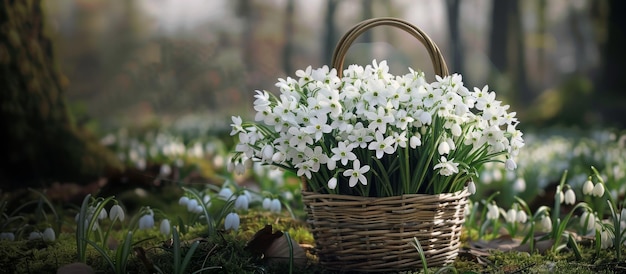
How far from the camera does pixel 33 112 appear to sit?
136 inches

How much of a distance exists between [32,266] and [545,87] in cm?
984

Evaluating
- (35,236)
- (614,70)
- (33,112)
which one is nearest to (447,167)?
(35,236)

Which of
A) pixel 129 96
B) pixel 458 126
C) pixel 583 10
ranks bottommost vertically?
pixel 129 96

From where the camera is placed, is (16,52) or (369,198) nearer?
(369,198)

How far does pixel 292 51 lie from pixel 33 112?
9092 millimetres

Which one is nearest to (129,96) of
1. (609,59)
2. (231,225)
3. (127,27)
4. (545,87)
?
(127,27)

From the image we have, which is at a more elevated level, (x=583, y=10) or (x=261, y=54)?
(x=583, y=10)

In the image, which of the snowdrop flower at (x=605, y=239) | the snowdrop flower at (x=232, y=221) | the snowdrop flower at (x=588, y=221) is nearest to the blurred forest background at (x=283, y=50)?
the snowdrop flower at (x=588, y=221)

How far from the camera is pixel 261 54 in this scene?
12.4m

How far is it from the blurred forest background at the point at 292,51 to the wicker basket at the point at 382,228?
6494 mm

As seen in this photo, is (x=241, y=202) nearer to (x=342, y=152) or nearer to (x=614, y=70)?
(x=342, y=152)

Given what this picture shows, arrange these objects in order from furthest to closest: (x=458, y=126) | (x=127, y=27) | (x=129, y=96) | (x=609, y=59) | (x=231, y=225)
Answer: (x=127, y=27)
(x=129, y=96)
(x=609, y=59)
(x=231, y=225)
(x=458, y=126)

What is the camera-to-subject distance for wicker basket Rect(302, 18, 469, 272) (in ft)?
6.30

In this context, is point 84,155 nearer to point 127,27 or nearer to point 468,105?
point 468,105
